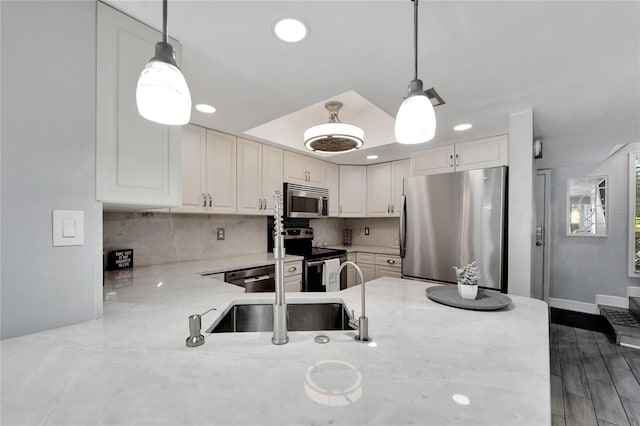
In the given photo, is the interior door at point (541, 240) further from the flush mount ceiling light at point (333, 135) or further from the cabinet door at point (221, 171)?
the cabinet door at point (221, 171)

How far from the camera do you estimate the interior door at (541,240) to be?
168 inches

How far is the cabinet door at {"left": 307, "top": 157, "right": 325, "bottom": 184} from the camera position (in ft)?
11.9

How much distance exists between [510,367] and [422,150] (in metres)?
2.69

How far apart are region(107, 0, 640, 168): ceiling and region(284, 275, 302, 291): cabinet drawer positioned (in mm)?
1624

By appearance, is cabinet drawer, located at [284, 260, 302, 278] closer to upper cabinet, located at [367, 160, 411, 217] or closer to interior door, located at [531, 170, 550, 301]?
upper cabinet, located at [367, 160, 411, 217]

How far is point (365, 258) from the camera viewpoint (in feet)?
12.5

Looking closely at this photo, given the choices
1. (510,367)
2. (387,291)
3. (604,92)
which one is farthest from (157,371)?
(604,92)

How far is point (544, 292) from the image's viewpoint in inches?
168

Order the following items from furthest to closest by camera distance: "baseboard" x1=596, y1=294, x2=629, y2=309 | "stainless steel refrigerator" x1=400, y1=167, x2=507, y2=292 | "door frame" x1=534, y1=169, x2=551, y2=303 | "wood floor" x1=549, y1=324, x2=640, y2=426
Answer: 1. "door frame" x1=534, y1=169, x2=551, y2=303
2. "baseboard" x1=596, y1=294, x2=629, y2=309
3. "stainless steel refrigerator" x1=400, y1=167, x2=507, y2=292
4. "wood floor" x1=549, y1=324, x2=640, y2=426

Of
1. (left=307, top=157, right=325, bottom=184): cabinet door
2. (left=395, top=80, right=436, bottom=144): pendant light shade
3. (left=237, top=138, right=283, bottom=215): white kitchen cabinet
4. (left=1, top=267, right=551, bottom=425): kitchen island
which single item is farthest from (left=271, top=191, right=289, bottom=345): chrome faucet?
(left=307, top=157, right=325, bottom=184): cabinet door

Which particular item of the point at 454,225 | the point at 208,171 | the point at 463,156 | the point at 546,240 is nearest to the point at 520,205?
the point at 454,225

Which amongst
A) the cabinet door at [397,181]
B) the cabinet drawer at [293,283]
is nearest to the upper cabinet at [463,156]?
the cabinet door at [397,181]

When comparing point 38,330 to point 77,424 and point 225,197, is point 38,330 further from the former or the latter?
point 225,197

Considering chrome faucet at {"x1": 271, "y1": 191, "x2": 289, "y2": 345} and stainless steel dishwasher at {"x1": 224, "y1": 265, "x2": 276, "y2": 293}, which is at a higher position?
chrome faucet at {"x1": 271, "y1": 191, "x2": 289, "y2": 345}
